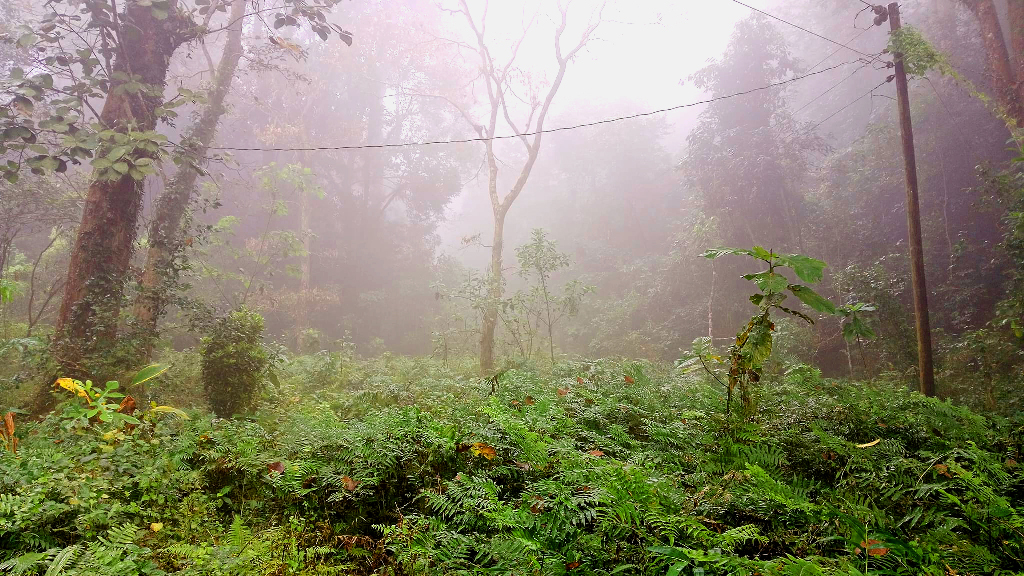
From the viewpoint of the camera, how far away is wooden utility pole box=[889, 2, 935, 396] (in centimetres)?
745

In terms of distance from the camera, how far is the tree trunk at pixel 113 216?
6.33 meters

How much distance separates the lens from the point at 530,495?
249 centimetres

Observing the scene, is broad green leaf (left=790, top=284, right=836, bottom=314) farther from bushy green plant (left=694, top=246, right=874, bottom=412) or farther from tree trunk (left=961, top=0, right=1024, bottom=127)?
tree trunk (left=961, top=0, right=1024, bottom=127)

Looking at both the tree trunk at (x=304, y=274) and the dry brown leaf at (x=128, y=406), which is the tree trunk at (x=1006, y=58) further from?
the tree trunk at (x=304, y=274)

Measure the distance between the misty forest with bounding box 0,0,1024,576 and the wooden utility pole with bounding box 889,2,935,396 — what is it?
6cm

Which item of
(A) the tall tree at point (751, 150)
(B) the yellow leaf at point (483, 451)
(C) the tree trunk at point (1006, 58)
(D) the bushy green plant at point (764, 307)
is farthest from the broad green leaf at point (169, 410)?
(A) the tall tree at point (751, 150)

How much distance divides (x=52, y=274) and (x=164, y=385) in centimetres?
1056

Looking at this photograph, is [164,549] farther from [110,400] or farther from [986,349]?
[986,349]

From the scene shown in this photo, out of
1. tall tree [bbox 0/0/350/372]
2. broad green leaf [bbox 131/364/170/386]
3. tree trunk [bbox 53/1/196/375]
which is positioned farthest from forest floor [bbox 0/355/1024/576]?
tall tree [bbox 0/0/350/372]

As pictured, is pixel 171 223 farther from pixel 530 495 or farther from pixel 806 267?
pixel 806 267

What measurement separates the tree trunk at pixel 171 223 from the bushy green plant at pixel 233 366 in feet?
4.85

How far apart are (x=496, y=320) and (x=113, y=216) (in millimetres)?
8610

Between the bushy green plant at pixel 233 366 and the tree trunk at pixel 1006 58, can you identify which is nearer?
the bushy green plant at pixel 233 366

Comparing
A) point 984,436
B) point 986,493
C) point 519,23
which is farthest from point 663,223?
point 986,493
